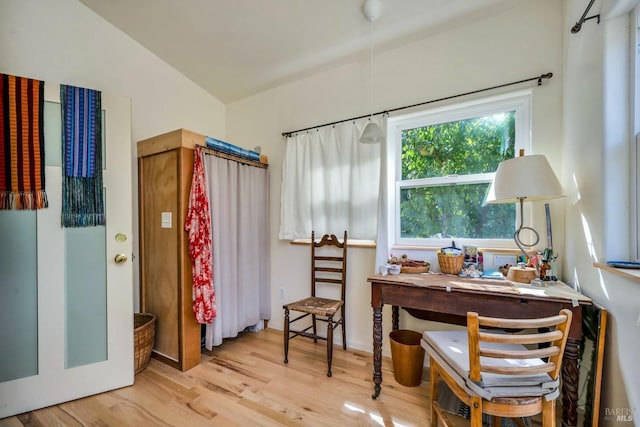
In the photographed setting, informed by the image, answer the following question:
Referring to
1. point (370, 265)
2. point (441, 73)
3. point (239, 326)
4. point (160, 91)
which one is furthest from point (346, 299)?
point (160, 91)

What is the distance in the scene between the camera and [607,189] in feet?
4.15

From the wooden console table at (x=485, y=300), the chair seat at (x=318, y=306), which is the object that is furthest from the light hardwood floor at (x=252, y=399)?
the chair seat at (x=318, y=306)

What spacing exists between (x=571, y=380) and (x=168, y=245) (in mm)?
2680

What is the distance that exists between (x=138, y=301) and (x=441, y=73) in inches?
128

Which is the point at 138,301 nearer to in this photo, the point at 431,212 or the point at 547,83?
the point at 431,212

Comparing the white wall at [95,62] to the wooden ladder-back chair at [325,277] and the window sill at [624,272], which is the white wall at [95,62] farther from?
the window sill at [624,272]

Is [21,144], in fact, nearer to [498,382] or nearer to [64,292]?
[64,292]

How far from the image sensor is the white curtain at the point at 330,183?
2326mm

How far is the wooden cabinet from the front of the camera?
210cm

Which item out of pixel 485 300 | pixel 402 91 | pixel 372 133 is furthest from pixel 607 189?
pixel 402 91

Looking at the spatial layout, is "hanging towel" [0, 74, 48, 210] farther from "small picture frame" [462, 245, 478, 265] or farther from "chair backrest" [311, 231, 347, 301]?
"small picture frame" [462, 245, 478, 265]

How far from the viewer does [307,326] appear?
269 cm

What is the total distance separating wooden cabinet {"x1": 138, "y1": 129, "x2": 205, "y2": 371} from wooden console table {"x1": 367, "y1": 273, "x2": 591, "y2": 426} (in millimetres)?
1456

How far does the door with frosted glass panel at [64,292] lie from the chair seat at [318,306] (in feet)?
3.92
